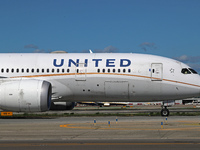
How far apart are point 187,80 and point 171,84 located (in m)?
1.30

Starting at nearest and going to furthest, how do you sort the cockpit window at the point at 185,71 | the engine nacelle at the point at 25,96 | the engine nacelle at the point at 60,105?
the engine nacelle at the point at 25,96
the cockpit window at the point at 185,71
the engine nacelle at the point at 60,105

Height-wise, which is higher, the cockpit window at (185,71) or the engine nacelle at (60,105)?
the cockpit window at (185,71)

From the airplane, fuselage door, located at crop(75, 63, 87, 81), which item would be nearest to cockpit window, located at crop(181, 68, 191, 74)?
the airplane

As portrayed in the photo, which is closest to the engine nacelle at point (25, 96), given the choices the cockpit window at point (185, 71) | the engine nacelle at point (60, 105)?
the engine nacelle at point (60, 105)

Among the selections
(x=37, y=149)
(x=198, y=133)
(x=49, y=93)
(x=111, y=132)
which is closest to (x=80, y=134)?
(x=111, y=132)

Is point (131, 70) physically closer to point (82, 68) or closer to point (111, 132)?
point (82, 68)

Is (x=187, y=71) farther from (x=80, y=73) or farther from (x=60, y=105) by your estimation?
(x=60, y=105)

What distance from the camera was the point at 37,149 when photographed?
11906 mm

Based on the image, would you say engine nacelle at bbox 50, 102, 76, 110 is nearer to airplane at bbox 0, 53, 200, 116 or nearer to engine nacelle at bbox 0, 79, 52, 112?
airplane at bbox 0, 53, 200, 116

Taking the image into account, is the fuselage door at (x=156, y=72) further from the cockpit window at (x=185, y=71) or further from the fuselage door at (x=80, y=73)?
the fuselage door at (x=80, y=73)

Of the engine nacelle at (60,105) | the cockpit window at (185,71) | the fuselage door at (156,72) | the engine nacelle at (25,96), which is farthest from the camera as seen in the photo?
the engine nacelle at (60,105)

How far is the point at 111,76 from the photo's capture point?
1072 inches

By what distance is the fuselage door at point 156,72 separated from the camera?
27150 millimetres

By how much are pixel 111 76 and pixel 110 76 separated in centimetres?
8
